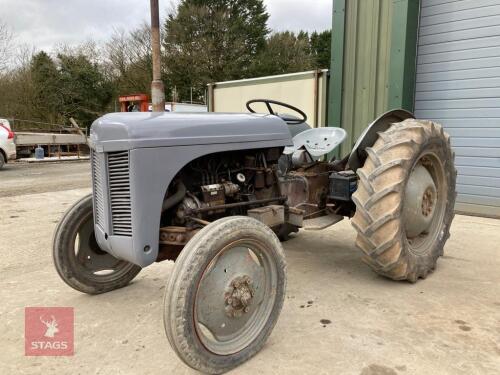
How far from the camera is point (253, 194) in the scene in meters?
3.04

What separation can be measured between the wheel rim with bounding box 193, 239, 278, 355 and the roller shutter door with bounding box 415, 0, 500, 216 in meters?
4.93

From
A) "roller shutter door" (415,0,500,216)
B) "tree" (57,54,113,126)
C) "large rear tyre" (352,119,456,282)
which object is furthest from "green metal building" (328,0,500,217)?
"tree" (57,54,113,126)

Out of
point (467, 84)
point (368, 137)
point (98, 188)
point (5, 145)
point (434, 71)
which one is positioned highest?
point (434, 71)

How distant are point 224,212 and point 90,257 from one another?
1.14m

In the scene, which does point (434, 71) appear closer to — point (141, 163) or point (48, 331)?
point (141, 163)

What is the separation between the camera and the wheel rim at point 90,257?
311cm

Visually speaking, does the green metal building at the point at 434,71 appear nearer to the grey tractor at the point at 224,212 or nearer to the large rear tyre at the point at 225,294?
the grey tractor at the point at 224,212

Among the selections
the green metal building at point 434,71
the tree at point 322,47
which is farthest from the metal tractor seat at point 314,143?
the tree at point 322,47

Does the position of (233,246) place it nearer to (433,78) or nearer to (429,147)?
(429,147)

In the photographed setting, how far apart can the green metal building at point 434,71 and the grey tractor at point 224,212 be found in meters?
2.78

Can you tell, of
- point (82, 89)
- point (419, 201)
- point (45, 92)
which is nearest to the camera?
point (419, 201)

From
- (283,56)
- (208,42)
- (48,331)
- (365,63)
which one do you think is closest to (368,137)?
(48,331)

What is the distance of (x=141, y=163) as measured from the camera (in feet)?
7.40

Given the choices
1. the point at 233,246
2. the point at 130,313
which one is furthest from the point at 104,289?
the point at 233,246
